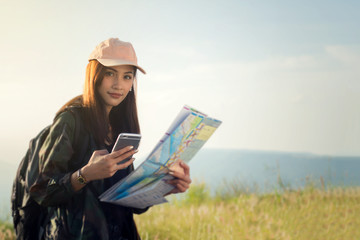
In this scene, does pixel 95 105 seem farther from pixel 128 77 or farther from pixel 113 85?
pixel 128 77

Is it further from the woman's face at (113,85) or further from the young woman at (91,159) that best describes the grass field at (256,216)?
the woman's face at (113,85)

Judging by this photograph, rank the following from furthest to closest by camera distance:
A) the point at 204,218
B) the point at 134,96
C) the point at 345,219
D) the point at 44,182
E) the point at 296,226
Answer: the point at 345,219, the point at 296,226, the point at 204,218, the point at 134,96, the point at 44,182

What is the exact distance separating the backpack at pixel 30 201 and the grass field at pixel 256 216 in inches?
69.0

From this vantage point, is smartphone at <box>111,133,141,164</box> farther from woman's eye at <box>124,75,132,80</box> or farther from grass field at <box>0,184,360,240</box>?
grass field at <box>0,184,360,240</box>

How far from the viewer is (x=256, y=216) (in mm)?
4660

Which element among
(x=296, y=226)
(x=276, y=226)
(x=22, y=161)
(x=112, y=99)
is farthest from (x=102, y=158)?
(x=296, y=226)

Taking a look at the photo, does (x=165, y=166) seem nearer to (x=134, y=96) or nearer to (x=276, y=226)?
(x=134, y=96)

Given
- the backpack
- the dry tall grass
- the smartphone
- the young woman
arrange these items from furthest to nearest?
the dry tall grass
the backpack
the young woman
the smartphone

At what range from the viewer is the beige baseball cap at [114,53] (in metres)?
1.97

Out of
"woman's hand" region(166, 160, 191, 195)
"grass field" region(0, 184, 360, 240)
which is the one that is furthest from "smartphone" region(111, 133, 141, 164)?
"grass field" region(0, 184, 360, 240)

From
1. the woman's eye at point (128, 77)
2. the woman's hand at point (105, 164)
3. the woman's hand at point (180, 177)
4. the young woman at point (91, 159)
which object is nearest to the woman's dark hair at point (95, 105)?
the young woman at point (91, 159)

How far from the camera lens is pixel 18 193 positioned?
2.03 m

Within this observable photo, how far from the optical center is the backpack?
6.23ft

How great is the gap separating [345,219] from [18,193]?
181 inches
